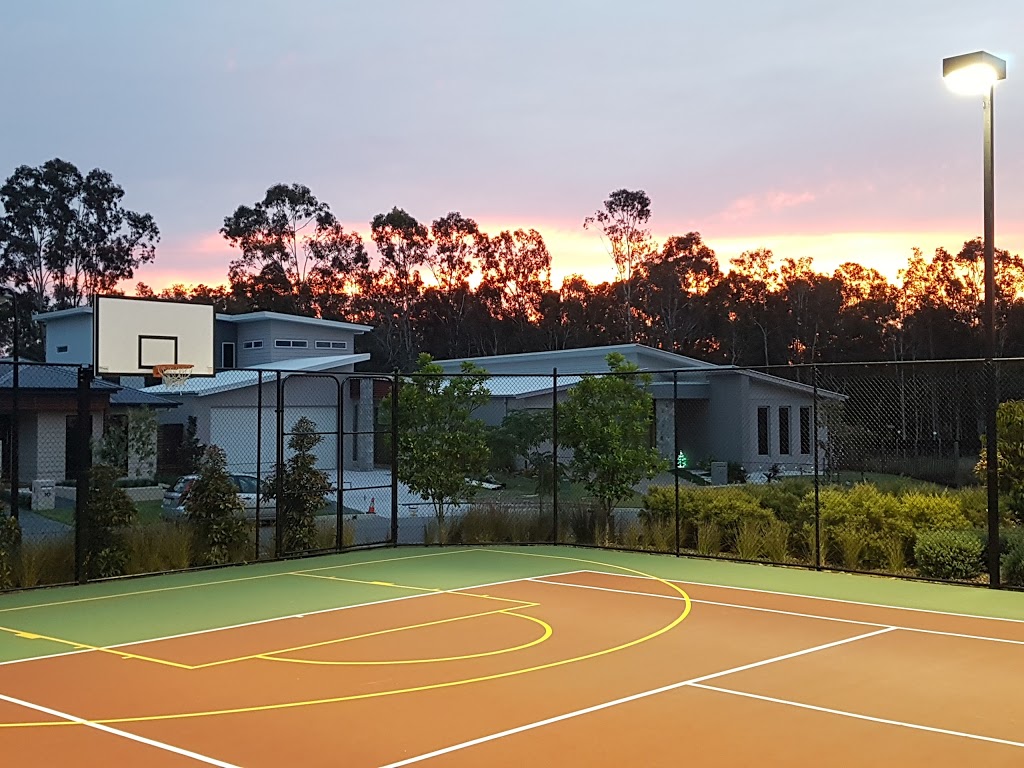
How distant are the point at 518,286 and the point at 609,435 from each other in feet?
144

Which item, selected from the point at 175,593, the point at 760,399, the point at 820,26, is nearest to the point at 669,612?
A: the point at 175,593

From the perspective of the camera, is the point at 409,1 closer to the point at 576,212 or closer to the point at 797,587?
the point at 797,587

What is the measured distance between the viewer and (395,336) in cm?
6194

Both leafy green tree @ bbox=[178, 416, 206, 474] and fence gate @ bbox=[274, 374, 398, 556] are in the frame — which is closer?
fence gate @ bbox=[274, 374, 398, 556]

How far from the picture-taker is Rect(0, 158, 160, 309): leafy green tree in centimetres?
5462

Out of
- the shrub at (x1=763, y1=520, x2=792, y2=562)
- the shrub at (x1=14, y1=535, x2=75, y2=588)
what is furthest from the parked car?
the shrub at (x1=763, y1=520, x2=792, y2=562)

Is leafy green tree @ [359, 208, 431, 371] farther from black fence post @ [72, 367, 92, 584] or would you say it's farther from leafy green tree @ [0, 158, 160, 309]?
black fence post @ [72, 367, 92, 584]

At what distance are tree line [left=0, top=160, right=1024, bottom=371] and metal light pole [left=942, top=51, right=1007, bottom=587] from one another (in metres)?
40.3

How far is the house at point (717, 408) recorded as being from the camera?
108ft

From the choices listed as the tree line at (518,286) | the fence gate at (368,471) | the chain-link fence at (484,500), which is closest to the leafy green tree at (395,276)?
the tree line at (518,286)

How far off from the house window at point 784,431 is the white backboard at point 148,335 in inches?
880

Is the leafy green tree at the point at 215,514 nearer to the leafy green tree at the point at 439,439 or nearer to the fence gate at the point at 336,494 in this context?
the fence gate at the point at 336,494

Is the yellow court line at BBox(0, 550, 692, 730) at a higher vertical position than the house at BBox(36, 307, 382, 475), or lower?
lower

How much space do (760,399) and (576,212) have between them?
993 inches
